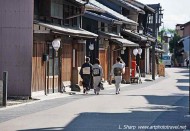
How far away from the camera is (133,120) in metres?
13.7

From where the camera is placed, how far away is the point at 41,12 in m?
22.7

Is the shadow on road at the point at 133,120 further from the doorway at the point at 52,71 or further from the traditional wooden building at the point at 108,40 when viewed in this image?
the traditional wooden building at the point at 108,40

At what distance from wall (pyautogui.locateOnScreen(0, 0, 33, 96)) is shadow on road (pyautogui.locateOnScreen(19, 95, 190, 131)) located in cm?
541

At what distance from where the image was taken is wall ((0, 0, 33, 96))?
66.7 feet

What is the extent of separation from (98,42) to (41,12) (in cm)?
1059

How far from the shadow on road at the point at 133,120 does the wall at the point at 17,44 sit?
541 cm

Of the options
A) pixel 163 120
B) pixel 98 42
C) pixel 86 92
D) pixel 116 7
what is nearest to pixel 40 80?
pixel 86 92

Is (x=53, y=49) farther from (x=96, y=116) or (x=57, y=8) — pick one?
(x=96, y=116)

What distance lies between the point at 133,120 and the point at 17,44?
326 inches

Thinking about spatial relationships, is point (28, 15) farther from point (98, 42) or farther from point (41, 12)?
point (98, 42)

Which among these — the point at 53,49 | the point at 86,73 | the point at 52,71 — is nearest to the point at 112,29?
the point at 86,73

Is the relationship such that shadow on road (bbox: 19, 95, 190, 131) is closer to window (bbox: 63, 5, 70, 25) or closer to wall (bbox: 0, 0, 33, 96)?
wall (bbox: 0, 0, 33, 96)

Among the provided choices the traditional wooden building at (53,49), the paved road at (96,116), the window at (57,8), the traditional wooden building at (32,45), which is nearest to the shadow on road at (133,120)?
the paved road at (96,116)

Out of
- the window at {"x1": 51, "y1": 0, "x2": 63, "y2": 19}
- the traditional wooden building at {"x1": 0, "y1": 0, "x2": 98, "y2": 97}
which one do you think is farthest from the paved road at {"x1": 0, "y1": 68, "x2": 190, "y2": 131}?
the window at {"x1": 51, "y1": 0, "x2": 63, "y2": 19}
